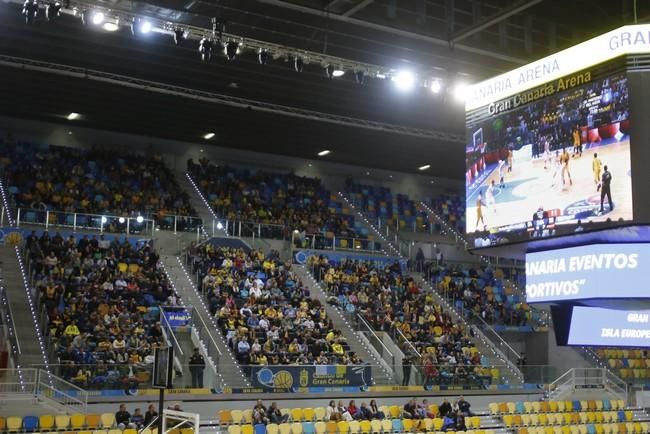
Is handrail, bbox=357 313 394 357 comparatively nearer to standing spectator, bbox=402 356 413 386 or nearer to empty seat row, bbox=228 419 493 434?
standing spectator, bbox=402 356 413 386

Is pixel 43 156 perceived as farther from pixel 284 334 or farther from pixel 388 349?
pixel 388 349

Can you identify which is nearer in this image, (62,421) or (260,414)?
(62,421)

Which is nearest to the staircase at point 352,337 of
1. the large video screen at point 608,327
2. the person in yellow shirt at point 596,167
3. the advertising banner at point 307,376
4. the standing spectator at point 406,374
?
the standing spectator at point 406,374

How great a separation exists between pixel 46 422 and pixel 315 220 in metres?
22.8

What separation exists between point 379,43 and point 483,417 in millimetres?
12438

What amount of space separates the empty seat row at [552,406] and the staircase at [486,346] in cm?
141

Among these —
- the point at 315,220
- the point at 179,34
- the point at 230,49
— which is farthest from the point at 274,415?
the point at 315,220

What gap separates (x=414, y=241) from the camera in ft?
147

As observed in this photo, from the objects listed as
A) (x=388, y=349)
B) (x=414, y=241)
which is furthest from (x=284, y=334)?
(x=414, y=241)

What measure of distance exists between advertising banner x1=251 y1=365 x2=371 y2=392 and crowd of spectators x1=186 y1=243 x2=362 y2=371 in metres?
0.72

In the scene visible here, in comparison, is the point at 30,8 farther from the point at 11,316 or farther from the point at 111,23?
the point at 11,316

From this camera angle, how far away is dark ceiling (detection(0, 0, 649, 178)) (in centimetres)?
2452

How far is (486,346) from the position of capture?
1394 inches

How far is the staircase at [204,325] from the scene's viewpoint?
25672mm
